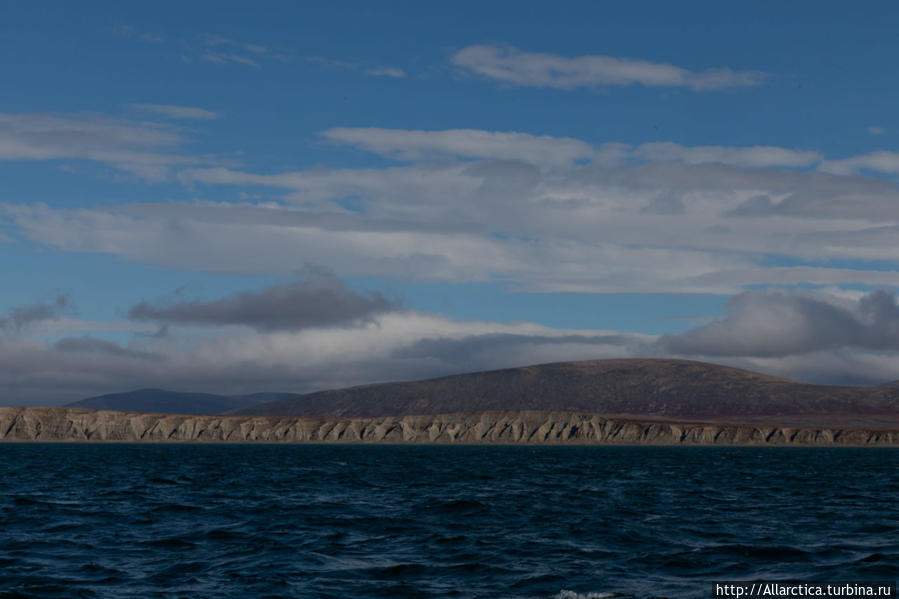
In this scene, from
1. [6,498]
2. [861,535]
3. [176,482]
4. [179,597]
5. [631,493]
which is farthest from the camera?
[176,482]

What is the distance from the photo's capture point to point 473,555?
35.3 meters

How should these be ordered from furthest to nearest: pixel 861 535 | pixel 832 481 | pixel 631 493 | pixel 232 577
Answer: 1. pixel 832 481
2. pixel 631 493
3. pixel 861 535
4. pixel 232 577

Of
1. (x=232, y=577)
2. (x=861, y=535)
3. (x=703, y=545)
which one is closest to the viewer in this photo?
(x=232, y=577)

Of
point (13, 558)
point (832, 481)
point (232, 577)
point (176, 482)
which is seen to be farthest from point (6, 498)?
point (832, 481)

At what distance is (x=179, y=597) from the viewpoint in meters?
27.3

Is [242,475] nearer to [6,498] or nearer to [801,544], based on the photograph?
[6,498]

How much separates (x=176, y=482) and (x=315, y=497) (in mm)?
21386

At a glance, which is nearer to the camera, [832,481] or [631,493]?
[631,493]

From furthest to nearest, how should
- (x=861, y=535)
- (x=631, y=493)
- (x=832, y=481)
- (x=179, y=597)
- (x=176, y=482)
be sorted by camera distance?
(x=832, y=481) → (x=176, y=482) → (x=631, y=493) → (x=861, y=535) → (x=179, y=597)

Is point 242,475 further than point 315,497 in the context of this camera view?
Yes

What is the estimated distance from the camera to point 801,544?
3772cm

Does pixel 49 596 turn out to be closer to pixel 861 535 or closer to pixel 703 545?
pixel 703 545

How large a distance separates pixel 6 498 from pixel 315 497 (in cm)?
1945

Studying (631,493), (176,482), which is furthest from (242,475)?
(631,493)
